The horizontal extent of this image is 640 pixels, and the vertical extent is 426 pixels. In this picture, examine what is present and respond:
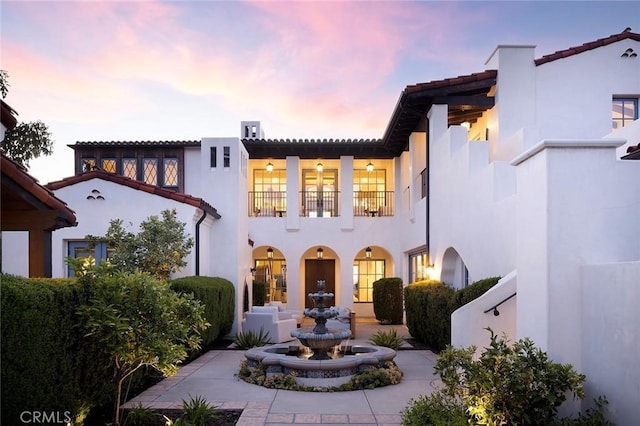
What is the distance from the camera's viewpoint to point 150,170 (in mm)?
18828

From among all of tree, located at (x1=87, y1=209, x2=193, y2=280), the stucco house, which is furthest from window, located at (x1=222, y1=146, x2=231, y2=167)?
tree, located at (x1=87, y1=209, x2=193, y2=280)

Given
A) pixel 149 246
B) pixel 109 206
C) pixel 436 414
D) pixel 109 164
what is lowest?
pixel 436 414

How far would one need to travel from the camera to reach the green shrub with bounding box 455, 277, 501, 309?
8.86 m

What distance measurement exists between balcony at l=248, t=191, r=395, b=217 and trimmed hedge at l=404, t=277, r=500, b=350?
7109mm

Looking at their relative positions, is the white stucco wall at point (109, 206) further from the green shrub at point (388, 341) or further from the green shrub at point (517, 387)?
the green shrub at point (517, 387)

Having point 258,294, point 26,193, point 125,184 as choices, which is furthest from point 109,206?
point 258,294

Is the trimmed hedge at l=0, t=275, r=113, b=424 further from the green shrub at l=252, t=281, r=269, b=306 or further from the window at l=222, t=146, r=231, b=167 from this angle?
the green shrub at l=252, t=281, r=269, b=306

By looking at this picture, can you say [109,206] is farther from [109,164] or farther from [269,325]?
[109,164]

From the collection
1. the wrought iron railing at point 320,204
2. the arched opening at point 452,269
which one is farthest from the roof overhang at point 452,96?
the wrought iron railing at point 320,204

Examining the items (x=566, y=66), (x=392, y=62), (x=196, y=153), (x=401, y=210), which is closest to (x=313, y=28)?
(x=392, y=62)

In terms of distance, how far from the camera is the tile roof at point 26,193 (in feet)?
17.3

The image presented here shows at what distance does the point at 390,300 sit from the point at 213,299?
8124 mm

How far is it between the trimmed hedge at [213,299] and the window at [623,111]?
11568 mm

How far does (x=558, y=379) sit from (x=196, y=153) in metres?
16.0
